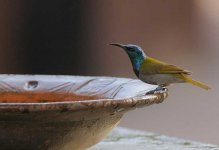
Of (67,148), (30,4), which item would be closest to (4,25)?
(30,4)

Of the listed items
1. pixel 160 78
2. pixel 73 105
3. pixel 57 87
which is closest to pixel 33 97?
pixel 57 87

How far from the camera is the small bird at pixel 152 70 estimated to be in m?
3.05

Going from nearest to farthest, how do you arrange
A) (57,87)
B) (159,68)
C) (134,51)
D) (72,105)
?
1. (72,105)
2. (57,87)
3. (134,51)
4. (159,68)

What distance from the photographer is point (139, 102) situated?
2.16 m

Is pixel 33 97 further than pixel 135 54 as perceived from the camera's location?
No

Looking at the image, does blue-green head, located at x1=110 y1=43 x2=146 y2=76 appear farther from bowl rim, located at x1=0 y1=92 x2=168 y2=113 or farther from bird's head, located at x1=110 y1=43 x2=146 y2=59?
bowl rim, located at x1=0 y1=92 x2=168 y2=113

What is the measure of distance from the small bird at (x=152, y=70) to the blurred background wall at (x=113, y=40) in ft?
11.0

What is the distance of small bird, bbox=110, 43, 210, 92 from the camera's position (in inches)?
120

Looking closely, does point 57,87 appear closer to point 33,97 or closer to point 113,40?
point 33,97

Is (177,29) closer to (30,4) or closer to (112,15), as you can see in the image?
(112,15)

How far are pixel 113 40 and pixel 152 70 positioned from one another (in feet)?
23.3

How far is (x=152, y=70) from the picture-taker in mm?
3139

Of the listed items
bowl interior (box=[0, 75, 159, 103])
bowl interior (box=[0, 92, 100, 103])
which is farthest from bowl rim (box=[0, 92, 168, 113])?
bowl interior (box=[0, 92, 100, 103])

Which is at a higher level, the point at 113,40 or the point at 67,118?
the point at 67,118
